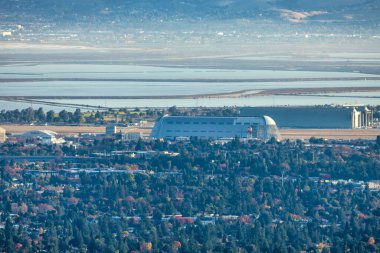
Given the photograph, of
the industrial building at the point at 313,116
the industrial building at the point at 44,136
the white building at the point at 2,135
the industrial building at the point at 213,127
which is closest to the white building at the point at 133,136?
the industrial building at the point at 213,127

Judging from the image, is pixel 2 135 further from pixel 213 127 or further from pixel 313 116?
pixel 313 116

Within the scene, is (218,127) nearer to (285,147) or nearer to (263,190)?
(285,147)

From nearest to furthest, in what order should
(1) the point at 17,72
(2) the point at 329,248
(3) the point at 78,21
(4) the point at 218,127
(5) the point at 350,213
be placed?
(2) the point at 329,248 < (5) the point at 350,213 < (4) the point at 218,127 < (1) the point at 17,72 < (3) the point at 78,21

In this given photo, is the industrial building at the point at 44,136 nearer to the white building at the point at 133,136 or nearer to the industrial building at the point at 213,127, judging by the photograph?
the white building at the point at 133,136

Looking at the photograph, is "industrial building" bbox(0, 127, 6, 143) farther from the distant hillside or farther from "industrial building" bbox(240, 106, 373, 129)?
the distant hillside

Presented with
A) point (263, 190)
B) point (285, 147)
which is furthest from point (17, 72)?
point (263, 190)

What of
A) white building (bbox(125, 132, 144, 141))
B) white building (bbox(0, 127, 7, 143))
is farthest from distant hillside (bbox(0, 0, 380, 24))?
white building (bbox(0, 127, 7, 143))

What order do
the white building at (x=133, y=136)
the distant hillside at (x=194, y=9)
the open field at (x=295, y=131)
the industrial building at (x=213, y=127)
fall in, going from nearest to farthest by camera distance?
the white building at (x=133, y=136), the industrial building at (x=213, y=127), the open field at (x=295, y=131), the distant hillside at (x=194, y=9)
